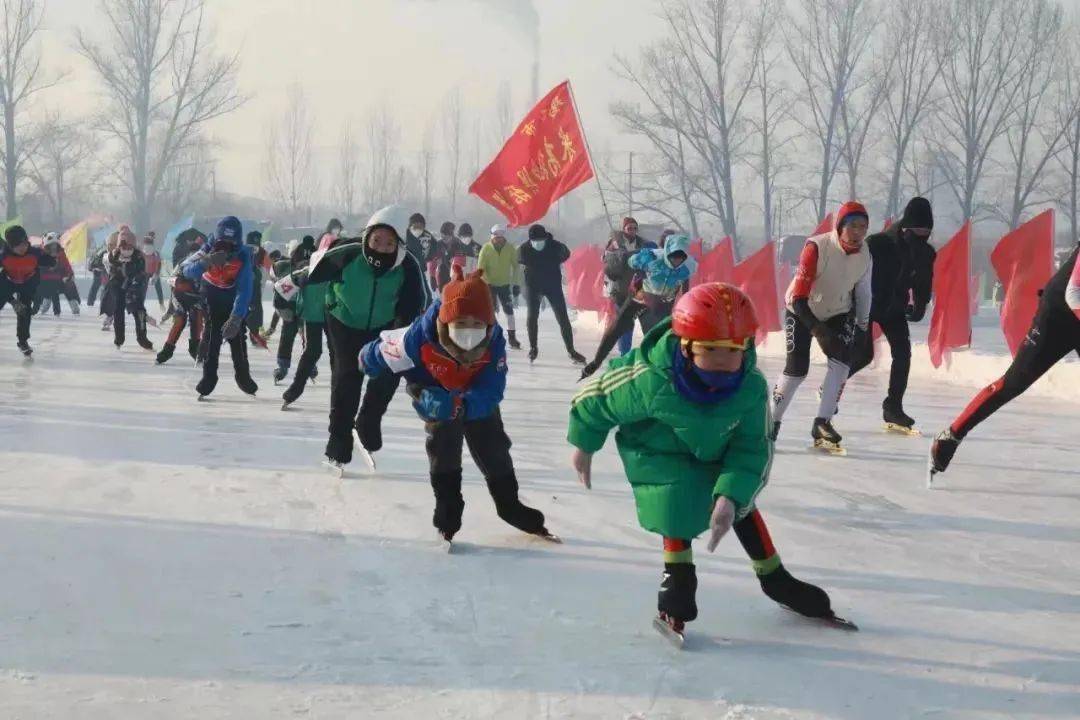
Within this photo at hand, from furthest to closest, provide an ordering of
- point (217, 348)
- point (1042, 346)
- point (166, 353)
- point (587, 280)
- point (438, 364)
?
point (587, 280)
point (166, 353)
point (217, 348)
point (1042, 346)
point (438, 364)

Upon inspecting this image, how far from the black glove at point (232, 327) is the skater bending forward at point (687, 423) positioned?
22.1ft

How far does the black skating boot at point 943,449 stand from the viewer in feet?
22.6

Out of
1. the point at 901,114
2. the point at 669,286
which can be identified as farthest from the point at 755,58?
the point at 669,286

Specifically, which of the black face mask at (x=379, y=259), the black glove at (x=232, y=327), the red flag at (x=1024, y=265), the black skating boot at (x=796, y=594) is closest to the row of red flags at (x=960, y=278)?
the red flag at (x=1024, y=265)

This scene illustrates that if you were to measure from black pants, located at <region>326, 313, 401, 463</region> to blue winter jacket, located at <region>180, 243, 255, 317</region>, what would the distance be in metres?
3.27

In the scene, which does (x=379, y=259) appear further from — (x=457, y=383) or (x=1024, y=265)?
(x=1024, y=265)

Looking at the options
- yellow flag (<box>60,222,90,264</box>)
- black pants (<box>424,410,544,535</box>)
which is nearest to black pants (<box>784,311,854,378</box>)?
black pants (<box>424,410,544,535</box>)

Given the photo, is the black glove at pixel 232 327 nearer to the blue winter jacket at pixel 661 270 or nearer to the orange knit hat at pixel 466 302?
the blue winter jacket at pixel 661 270

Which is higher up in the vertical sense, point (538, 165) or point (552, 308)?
point (538, 165)

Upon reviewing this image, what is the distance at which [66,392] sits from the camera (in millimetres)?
11641

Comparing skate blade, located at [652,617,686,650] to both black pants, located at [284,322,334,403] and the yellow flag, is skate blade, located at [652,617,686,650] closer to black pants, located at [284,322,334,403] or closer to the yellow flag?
black pants, located at [284,322,334,403]

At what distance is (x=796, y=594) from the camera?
438 cm

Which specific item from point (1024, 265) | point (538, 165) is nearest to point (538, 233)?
point (538, 165)

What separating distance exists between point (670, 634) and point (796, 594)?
21.1 inches
